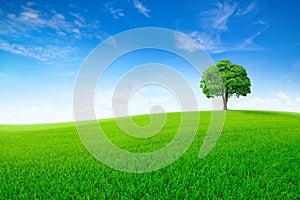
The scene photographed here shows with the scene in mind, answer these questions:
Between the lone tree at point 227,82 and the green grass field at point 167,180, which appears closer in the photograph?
the green grass field at point 167,180

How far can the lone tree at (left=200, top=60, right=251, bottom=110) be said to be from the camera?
132 feet

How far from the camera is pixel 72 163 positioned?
6934 mm

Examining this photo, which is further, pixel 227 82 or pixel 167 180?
pixel 227 82

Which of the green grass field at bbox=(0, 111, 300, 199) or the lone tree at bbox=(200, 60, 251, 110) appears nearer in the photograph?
the green grass field at bbox=(0, 111, 300, 199)

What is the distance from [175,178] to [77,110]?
10.2ft

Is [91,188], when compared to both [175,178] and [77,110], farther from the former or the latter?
[77,110]

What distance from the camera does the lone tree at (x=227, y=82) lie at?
1580 inches

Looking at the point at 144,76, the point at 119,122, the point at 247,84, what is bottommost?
the point at 119,122

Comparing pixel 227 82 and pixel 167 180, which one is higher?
pixel 227 82

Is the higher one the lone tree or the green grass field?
the lone tree

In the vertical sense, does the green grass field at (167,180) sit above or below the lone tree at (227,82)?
below

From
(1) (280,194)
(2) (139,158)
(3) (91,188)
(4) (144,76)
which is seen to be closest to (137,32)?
(4) (144,76)

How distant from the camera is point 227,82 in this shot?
40.5m

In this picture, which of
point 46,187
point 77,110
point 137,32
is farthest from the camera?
point 137,32
